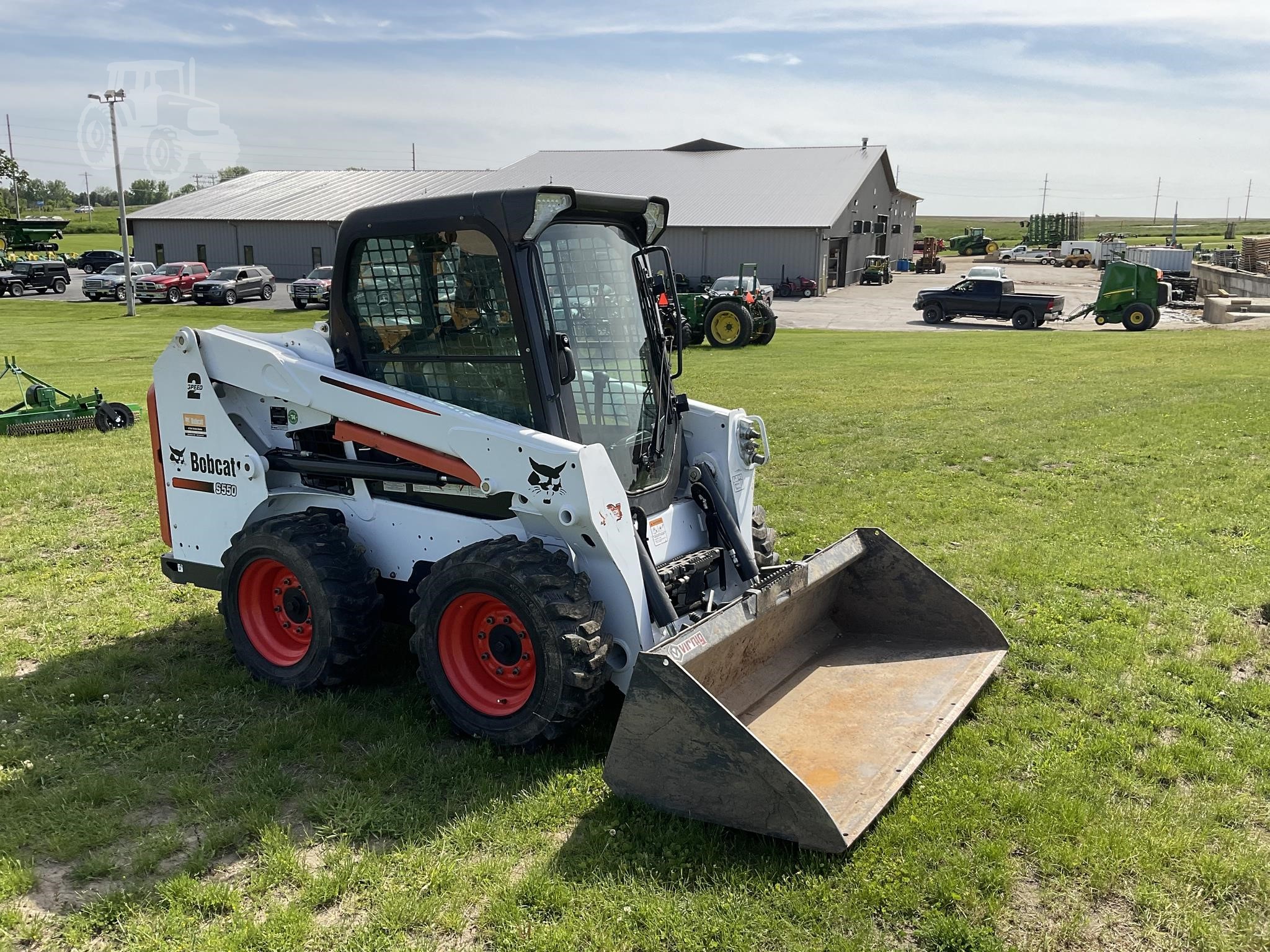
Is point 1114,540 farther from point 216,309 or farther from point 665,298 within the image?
point 216,309

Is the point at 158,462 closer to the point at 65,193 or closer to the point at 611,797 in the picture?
the point at 611,797

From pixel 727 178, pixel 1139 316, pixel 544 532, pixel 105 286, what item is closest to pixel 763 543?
pixel 544 532

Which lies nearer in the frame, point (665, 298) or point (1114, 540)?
point (665, 298)

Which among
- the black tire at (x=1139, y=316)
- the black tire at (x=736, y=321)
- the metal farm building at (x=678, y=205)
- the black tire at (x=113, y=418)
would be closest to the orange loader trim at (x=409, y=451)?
the black tire at (x=113, y=418)

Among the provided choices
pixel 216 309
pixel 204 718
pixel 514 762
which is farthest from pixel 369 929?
pixel 216 309

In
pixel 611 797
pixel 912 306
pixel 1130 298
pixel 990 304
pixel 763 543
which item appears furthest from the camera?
pixel 912 306

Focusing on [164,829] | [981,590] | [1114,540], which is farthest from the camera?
[1114,540]

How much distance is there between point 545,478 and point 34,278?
1889 inches

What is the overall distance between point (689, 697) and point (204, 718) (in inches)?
109

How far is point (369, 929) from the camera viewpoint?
360 cm

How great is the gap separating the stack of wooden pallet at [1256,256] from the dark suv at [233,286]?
40318 mm

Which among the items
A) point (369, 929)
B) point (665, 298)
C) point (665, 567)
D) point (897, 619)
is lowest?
point (369, 929)

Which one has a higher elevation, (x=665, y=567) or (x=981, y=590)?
(x=665, y=567)

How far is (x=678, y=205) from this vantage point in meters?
48.6
